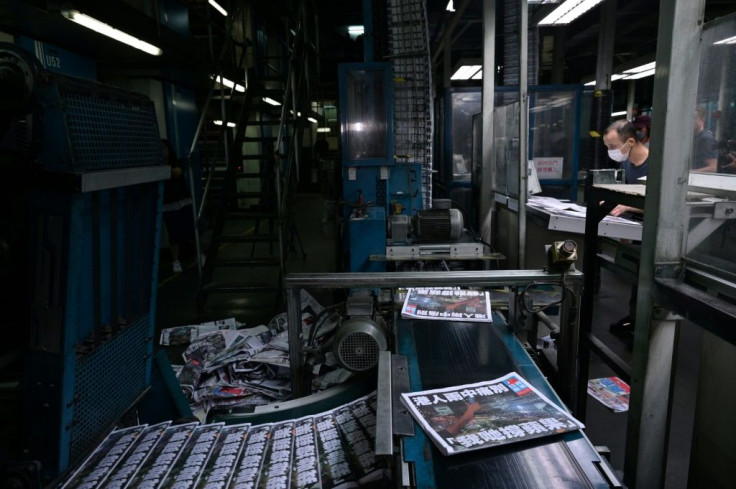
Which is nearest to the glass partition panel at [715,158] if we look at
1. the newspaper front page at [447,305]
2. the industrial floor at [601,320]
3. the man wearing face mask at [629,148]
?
the newspaper front page at [447,305]

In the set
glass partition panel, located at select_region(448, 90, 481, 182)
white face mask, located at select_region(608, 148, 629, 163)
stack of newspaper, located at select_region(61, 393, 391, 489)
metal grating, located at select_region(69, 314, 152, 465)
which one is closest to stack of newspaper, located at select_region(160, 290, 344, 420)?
stack of newspaper, located at select_region(61, 393, 391, 489)

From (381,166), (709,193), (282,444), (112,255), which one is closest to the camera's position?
(709,193)

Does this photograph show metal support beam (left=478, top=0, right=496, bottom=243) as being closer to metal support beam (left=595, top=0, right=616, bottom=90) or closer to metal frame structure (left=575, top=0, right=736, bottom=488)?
metal support beam (left=595, top=0, right=616, bottom=90)

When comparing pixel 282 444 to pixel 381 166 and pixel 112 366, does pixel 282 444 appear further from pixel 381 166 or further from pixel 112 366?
pixel 381 166

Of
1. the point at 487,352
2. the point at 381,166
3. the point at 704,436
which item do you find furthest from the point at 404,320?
the point at 381,166

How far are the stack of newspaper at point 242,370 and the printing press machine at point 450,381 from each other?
0.47 metres

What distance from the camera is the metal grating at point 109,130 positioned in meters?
1.23

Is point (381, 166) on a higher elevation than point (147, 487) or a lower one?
higher

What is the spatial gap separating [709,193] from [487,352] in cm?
90

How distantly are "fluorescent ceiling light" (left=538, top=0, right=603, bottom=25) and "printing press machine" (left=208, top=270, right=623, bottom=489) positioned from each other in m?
3.37

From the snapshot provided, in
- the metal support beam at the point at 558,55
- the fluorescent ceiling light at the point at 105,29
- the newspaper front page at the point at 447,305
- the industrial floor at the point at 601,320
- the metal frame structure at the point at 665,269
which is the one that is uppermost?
the metal support beam at the point at 558,55

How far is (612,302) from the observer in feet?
16.1

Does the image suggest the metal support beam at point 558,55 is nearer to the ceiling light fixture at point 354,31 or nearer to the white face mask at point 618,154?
the white face mask at point 618,154

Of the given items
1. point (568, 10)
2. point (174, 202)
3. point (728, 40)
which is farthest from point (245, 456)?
point (174, 202)
